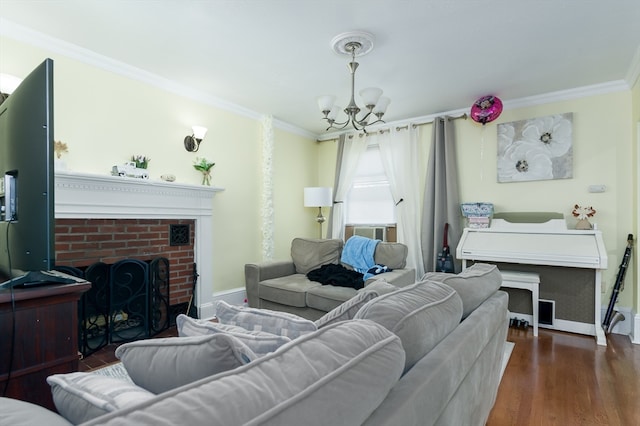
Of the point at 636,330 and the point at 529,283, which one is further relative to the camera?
the point at 529,283

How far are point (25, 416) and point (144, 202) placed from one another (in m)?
2.72

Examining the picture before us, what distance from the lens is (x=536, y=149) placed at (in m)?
3.57

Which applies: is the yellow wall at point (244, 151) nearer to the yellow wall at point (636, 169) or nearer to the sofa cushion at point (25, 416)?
the yellow wall at point (636, 169)

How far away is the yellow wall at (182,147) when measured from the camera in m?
2.65

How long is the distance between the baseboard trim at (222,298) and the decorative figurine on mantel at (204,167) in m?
1.30

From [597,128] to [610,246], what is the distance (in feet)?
3.97

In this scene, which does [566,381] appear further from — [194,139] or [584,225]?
[194,139]

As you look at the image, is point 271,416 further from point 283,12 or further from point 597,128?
point 597,128

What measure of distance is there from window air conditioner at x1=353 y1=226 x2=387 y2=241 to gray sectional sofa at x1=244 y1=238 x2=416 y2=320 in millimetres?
971

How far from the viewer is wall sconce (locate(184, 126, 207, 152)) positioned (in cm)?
345

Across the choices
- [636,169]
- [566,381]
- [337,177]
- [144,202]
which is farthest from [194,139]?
[636,169]

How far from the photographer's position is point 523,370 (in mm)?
2398

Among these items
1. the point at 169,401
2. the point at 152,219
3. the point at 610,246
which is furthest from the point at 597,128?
the point at 152,219

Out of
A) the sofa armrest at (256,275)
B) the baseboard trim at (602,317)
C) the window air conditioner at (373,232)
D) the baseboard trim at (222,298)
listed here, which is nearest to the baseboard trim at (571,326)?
the baseboard trim at (602,317)
